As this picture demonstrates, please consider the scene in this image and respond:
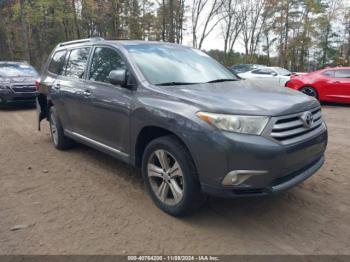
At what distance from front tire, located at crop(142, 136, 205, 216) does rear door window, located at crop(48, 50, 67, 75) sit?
2875 millimetres

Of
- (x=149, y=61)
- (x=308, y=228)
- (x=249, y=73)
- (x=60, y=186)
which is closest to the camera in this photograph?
(x=308, y=228)

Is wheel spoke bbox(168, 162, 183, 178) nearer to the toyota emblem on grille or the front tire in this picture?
the front tire

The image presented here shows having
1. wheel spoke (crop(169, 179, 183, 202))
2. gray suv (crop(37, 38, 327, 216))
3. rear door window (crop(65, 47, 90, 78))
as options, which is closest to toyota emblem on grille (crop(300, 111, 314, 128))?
gray suv (crop(37, 38, 327, 216))

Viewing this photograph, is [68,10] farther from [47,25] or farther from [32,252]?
[32,252]

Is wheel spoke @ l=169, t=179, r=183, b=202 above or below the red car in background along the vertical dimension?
below

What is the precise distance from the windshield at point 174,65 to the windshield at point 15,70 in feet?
28.7

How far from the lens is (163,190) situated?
3.55 metres

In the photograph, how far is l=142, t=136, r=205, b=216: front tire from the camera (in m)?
3.18

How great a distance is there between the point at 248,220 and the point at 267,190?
579mm

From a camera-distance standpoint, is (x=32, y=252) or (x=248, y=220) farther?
(x=248, y=220)

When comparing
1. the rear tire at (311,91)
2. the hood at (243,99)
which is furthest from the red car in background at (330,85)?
the hood at (243,99)

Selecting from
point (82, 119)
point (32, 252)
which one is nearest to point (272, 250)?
point (32, 252)

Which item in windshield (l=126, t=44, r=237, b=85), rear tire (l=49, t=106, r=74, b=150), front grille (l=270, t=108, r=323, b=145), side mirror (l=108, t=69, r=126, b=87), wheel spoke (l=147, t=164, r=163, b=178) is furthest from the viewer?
rear tire (l=49, t=106, r=74, b=150)

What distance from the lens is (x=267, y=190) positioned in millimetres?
2986
